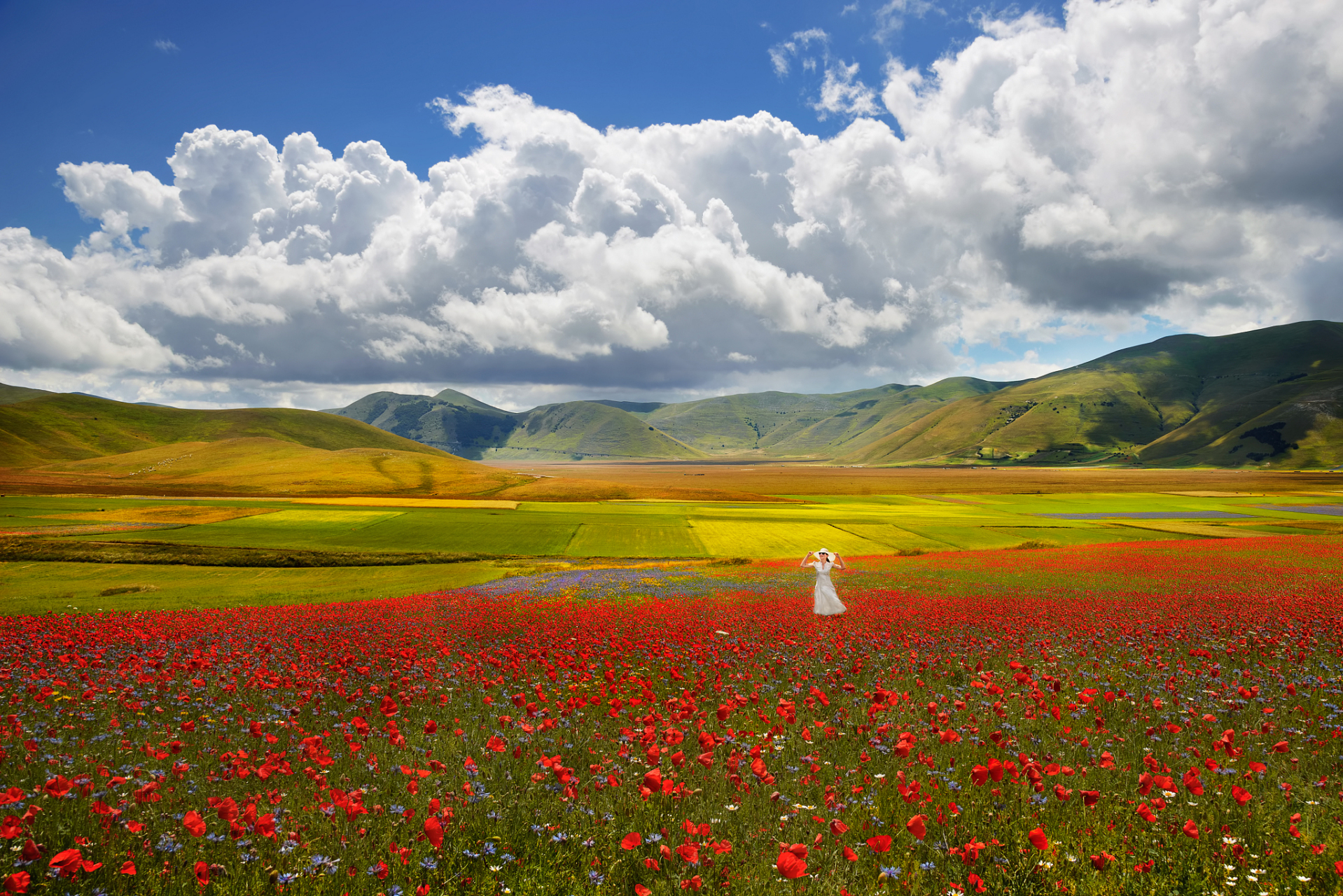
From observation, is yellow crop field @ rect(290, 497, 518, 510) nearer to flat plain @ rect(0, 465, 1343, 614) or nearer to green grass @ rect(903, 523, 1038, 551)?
flat plain @ rect(0, 465, 1343, 614)

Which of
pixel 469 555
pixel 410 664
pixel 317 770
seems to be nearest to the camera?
pixel 317 770

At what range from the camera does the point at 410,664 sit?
38.3 feet

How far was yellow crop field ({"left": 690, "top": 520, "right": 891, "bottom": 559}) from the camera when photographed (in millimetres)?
54688

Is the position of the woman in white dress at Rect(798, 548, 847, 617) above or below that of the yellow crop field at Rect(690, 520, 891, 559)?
above

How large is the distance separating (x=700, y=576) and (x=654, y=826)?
29.9 metres

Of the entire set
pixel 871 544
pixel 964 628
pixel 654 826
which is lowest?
pixel 871 544

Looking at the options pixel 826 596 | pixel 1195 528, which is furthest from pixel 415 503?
pixel 1195 528

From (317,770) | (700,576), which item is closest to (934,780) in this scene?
(317,770)

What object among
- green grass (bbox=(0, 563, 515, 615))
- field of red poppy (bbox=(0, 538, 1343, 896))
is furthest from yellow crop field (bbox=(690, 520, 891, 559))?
field of red poppy (bbox=(0, 538, 1343, 896))

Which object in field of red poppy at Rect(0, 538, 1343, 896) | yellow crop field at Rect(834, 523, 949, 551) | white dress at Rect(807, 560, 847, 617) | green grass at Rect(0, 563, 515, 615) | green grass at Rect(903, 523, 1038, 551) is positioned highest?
field of red poppy at Rect(0, 538, 1343, 896)

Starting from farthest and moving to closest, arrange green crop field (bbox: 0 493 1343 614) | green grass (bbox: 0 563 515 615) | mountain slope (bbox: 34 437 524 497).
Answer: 1. mountain slope (bbox: 34 437 524 497)
2. green crop field (bbox: 0 493 1343 614)
3. green grass (bbox: 0 563 515 615)

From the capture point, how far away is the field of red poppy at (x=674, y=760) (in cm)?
516

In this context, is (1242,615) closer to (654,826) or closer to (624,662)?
(624,662)

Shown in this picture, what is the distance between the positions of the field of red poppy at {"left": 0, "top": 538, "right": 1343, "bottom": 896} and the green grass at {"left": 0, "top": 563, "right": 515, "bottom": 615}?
11.9m
